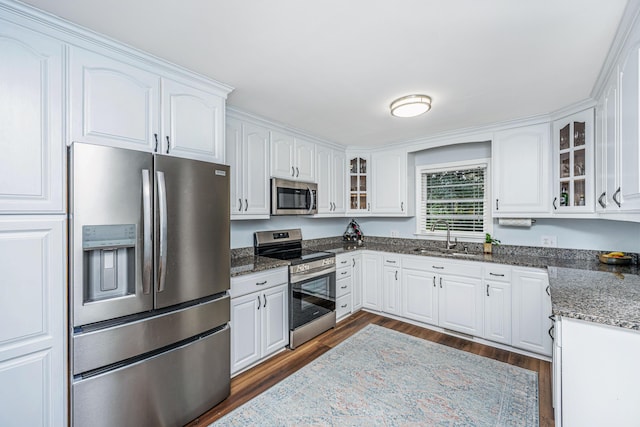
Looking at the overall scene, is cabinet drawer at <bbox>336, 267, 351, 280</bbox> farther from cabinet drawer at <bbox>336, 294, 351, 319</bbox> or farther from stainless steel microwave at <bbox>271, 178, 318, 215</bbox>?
stainless steel microwave at <bbox>271, 178, 318, 215</bbox>

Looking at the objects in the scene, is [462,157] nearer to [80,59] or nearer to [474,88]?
[474,88]

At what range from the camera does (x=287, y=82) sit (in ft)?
7.06

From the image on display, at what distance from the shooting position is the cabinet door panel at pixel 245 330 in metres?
2.31

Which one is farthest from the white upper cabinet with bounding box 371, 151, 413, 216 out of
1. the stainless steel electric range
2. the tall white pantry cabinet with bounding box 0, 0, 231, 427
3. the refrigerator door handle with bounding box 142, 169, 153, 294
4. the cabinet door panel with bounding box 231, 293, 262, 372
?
the tall white pantry cabinet with bounding box 0, 0, 231, 427

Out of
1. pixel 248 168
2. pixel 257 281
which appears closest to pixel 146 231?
pixel 257 281

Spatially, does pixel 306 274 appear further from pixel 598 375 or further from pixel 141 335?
pixel 598 375

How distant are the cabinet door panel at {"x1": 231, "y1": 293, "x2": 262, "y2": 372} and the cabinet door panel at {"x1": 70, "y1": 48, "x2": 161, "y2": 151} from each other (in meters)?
1.41

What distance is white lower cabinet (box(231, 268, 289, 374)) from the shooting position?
233cm

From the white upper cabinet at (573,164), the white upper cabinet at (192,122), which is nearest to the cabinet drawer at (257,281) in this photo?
the white upper cabinet at (192,122)

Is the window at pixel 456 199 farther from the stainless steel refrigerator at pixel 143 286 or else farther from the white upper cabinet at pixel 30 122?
the white upper cabinet at pixel 30 122

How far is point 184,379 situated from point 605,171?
10.7 feet

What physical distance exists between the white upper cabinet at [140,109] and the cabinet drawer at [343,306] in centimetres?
231

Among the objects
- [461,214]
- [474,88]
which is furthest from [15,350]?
[461,214]

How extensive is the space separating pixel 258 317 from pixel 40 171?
5.95ft
